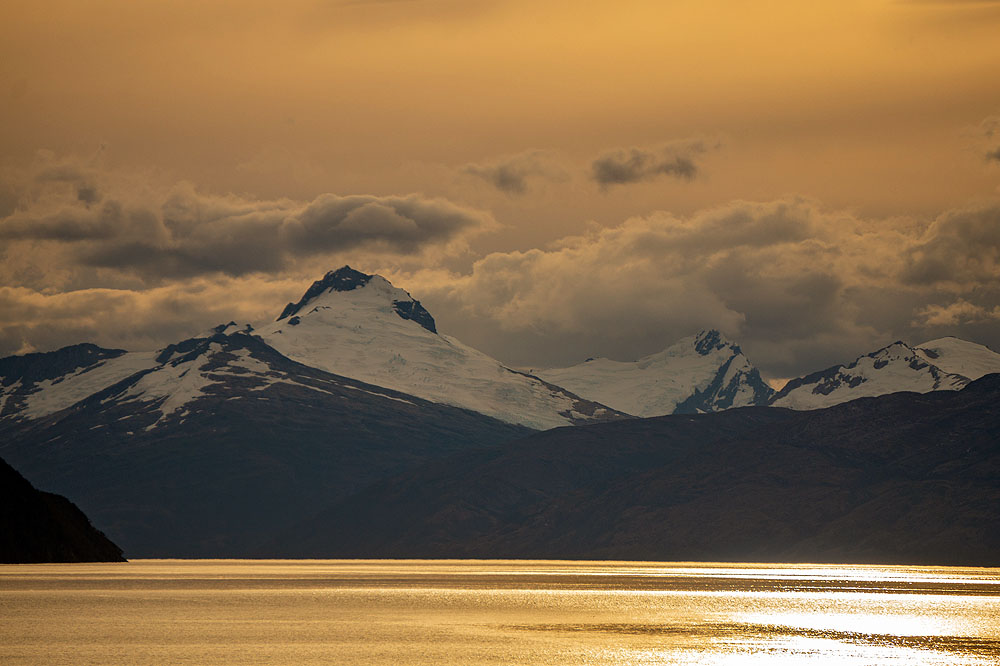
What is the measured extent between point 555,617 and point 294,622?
34.4m

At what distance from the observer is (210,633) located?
5925 inches

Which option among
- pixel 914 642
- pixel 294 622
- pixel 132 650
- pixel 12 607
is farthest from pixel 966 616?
pixel 12 607

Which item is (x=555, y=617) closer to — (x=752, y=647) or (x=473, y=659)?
(x=752, y=647)

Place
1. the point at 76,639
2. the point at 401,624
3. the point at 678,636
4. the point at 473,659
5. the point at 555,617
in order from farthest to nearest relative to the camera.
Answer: the point at 555,617
the point at 401,624
the point at 678,636
the point at 76,639
the point at 473,659

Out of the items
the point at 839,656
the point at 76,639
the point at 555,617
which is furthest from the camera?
the point at 555,617

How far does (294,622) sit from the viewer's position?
170m

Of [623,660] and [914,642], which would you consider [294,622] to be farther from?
[914,642]

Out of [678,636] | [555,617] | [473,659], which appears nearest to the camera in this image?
[473,659]

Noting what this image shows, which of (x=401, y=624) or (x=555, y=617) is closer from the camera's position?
(x=401, y=624)

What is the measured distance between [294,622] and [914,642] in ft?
230

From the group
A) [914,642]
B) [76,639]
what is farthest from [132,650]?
[914,642]

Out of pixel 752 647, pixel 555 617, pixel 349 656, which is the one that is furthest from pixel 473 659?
pixel 555 617

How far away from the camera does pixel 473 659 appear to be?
124562 millimetres

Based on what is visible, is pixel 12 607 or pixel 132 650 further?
pixel 12 607
